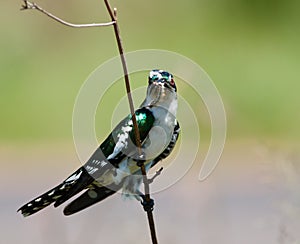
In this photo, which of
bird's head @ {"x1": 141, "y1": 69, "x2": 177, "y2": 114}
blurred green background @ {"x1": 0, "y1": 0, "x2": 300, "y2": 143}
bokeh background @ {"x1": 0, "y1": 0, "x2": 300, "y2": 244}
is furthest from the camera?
blurred green background @ {"x1": 0, "y1": 0, "x2": 300, "y2": 143}

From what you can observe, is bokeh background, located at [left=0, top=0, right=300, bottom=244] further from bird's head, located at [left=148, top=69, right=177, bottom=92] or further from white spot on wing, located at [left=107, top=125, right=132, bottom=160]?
bird's head, located at [left=148, top=69, right=177, bottom=92]

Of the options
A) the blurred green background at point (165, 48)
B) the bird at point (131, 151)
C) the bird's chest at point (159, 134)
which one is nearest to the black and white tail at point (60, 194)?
the bird at point (131, 151)

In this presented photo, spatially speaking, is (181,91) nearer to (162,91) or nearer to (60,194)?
(162,91)

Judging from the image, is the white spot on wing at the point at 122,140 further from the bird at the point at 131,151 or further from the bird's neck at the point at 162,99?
the bird's neck at the point at 162,99

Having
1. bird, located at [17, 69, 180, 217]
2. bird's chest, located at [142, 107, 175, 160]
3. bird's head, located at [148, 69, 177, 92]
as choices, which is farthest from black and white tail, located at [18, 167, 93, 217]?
bird's head, located at [148, 69, 177, 92]

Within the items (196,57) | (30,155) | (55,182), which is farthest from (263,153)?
(196,57)

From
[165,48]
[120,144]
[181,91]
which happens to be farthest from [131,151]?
[165,48]
